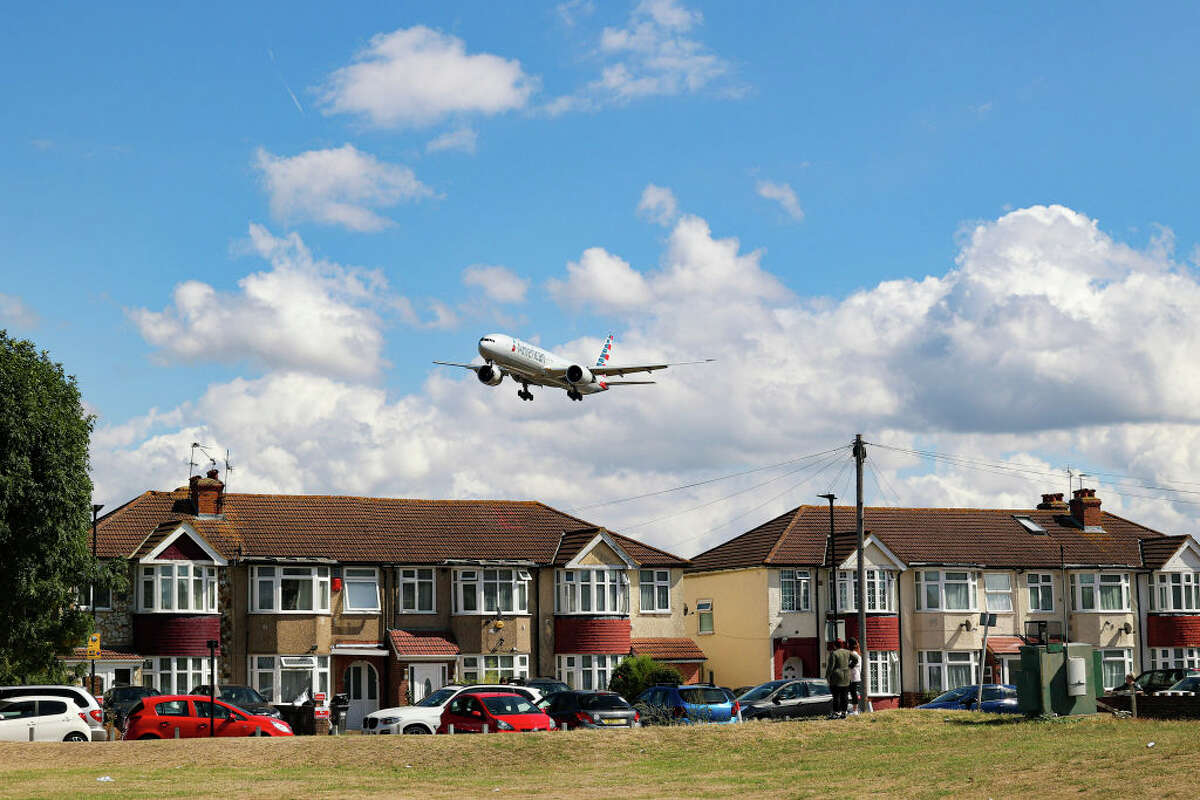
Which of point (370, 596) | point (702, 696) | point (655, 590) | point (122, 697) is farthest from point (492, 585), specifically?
point (702, 696)

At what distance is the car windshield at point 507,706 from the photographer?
1405 inches

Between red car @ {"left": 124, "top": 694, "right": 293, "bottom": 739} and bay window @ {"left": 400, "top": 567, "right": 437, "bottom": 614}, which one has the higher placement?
bay window @ {"left": 400, "top": 567, "right": 437, "bottom": 614}

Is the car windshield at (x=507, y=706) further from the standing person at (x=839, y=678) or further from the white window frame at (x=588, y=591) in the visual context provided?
the white window frame at (x=588, y=591)

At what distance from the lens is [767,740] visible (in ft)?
102

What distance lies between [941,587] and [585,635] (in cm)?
1569

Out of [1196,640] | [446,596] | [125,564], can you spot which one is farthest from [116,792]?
[1196,640]

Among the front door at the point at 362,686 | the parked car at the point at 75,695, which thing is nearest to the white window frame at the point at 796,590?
the front door at the point at 362,686

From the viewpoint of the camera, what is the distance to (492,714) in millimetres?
35562

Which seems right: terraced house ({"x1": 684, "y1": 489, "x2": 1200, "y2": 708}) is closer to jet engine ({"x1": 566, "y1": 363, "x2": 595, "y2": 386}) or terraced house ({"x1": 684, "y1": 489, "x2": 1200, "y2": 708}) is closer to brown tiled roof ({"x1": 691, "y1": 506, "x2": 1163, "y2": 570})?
brown tiled roof ({"x1": 691, "y1": 506, "x2": 1163, "y2": 570})

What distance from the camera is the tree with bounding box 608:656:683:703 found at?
185 feet

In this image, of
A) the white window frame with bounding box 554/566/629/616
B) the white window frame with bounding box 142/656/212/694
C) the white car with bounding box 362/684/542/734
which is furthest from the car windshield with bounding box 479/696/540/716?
the white window frame with bounding box 554/566/629/616

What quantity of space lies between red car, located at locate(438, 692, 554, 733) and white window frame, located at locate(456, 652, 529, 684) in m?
20.3

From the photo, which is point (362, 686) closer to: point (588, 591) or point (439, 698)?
point (588, 591)

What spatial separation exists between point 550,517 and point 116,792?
123ft
